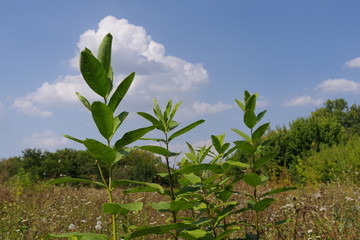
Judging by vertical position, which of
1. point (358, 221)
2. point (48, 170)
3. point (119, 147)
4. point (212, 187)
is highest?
point (48, 170)

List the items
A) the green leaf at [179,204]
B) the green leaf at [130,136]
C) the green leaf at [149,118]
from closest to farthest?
1. the green leaf at [130,136]
2. the green leaf at [179,204]
3. the green leaf at [149,118]

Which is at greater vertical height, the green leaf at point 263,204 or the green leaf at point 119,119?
the green leaf at point 119,119

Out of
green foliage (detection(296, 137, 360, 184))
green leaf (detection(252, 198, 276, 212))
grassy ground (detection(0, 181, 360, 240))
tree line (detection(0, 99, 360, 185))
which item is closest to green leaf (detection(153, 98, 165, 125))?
green leaf (detection(252, 198, 276, 212))

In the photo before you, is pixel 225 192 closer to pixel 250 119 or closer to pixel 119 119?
pixel 250 119

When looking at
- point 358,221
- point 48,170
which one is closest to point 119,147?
point 358,221

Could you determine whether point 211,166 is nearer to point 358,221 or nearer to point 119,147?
point 119,147

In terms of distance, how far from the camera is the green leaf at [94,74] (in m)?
1.23

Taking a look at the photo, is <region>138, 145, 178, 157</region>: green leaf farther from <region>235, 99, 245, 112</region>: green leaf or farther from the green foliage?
the green foliage

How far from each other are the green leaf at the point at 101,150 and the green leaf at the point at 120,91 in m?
Answer: 0.21

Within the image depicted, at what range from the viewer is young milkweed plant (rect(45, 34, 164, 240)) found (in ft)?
3.96

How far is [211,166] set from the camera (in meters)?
1.48

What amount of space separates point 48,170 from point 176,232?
2391cm

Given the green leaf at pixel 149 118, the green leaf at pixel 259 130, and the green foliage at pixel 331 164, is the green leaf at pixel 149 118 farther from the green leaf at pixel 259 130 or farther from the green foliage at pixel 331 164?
the green foliage at pixel 331 164

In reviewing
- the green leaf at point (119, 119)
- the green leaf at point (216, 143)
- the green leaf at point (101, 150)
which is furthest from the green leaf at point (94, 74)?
the green leaf at point (216, 143)
